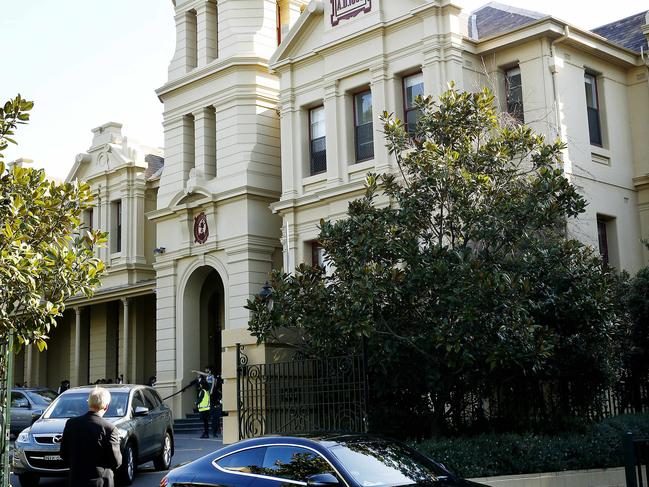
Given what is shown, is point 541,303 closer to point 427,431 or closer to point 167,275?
point 427,431

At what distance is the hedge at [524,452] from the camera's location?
41.8 feet

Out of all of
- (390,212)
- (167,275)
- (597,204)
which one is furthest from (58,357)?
(390,212)

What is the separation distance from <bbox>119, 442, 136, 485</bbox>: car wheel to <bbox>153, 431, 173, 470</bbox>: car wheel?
5.52 ft

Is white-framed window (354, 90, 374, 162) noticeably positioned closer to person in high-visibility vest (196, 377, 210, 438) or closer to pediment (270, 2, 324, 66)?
pediment (270, 2, 324, 66)

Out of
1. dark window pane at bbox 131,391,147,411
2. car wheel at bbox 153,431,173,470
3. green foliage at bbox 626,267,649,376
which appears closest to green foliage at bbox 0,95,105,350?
dark window pane at bbox 131,391,147,411

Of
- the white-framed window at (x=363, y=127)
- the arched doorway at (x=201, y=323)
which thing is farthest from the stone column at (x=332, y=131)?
the arched doorway at (x=201, y=323)

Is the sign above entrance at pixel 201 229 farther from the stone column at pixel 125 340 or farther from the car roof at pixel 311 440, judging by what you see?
the car roof at pixel 311 440

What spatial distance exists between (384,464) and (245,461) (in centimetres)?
140

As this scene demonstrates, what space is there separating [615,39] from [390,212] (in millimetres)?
13826

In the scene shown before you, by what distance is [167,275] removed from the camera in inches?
1149

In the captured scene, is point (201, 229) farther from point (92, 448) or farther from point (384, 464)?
point (92, 448)

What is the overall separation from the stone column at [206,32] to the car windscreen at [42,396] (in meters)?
11.2

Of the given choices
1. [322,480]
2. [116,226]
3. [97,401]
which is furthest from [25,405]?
[322,480]

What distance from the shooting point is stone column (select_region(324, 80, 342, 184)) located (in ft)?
79.4
